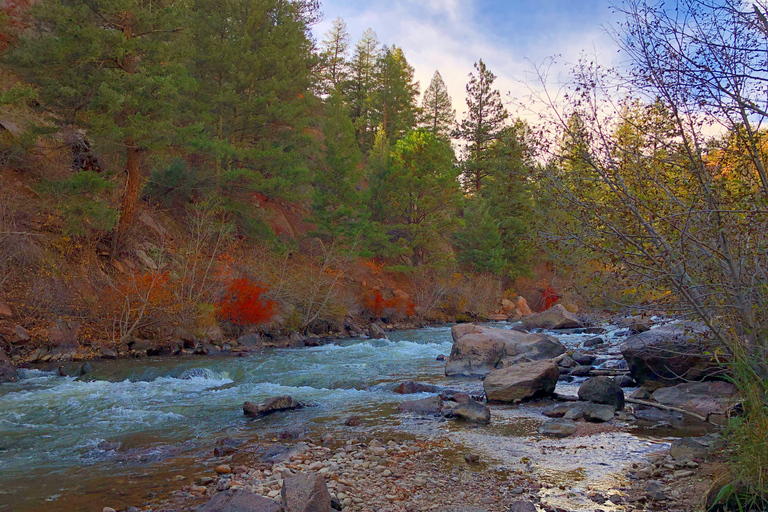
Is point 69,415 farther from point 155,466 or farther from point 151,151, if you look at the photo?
point 151,151

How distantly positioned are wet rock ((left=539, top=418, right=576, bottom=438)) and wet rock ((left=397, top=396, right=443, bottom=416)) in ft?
5.75

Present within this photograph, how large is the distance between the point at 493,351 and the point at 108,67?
50.2ft

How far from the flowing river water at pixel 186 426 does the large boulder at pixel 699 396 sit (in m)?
1.40

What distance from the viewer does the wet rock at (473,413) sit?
7602 mm

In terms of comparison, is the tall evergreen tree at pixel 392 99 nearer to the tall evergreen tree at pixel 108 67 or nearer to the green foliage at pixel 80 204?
the tall evergreen tree at pixel 108 67

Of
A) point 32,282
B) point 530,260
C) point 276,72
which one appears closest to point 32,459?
point 32,282

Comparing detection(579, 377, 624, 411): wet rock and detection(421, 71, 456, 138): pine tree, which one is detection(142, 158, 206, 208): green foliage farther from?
detection(421, 71, 456, 138): pine tree

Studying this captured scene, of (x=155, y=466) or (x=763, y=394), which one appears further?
(x=155, y=466)

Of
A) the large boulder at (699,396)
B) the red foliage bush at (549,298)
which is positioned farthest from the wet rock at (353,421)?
the red foliage bush at (549,298)

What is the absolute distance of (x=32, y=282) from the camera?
14359mm

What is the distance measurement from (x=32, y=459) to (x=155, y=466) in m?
1.68

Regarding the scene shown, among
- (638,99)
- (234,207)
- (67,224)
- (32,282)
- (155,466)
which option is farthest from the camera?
(234,207)

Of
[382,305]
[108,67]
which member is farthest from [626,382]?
[108,67]

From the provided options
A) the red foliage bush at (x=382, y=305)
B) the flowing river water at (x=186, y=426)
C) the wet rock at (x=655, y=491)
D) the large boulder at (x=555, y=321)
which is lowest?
the flowing river water at (x=186, y=426)
